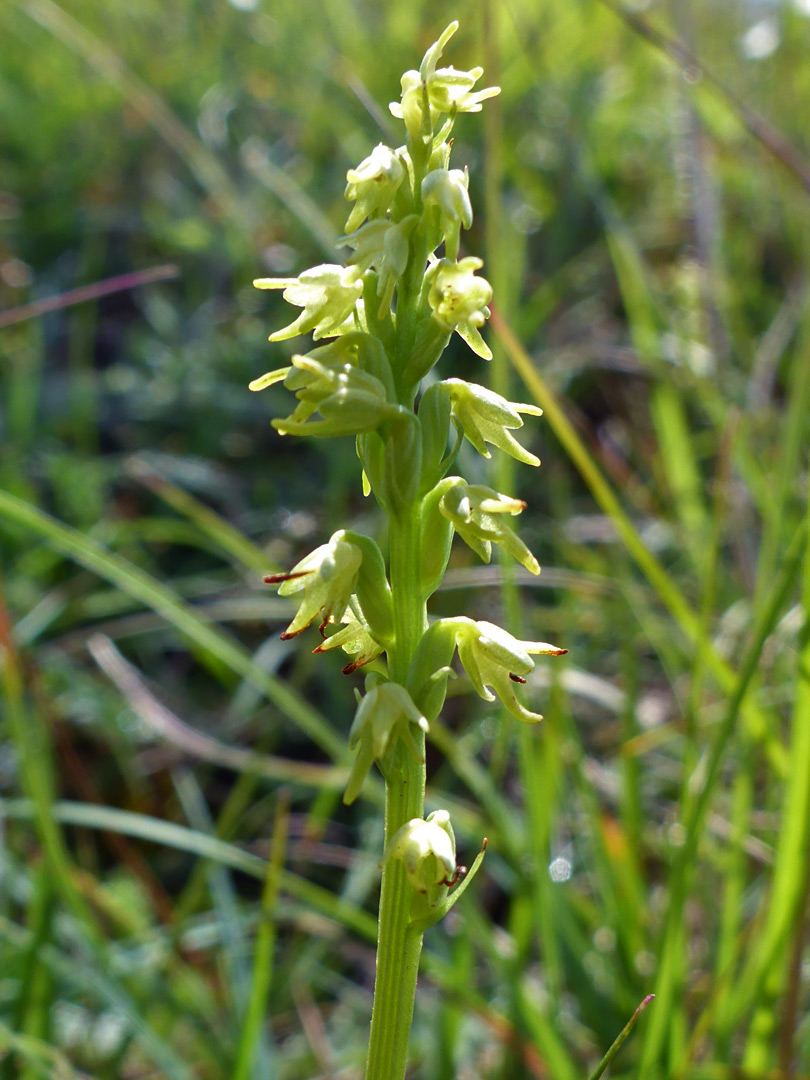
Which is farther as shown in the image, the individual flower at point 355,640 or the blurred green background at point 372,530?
the blurred green background at point 372,530

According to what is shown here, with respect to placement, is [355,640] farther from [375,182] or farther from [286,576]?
[375,182]

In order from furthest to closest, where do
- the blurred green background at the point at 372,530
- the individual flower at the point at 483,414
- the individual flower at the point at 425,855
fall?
the blurred green background at the point at 372,530
the individual flower at the point at 483,414
the individual flower at the point at 425,855

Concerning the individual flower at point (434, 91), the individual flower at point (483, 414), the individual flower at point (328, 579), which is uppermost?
the individual flower at point (434, 91)

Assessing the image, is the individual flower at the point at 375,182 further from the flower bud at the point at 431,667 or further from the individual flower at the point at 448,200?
the flower bud at the point at 431,667

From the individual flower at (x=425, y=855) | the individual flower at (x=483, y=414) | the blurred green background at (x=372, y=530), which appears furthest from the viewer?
the blurred green background at (x=372, y=530)

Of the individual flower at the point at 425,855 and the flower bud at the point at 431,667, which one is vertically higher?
the flower bud at the point at 431,667

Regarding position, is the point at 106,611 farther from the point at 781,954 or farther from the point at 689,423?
the point at 689,423

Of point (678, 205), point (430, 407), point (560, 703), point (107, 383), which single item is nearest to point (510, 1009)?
point (560, 703)

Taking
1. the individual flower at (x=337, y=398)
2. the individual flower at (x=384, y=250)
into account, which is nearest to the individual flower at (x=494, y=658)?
the individual flower at (x=337, y=398)
